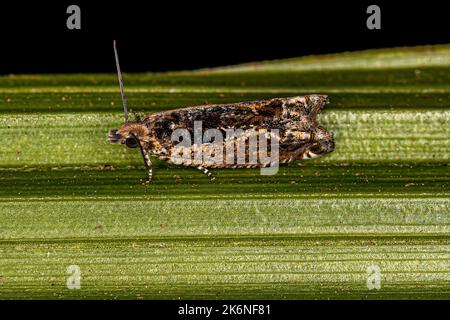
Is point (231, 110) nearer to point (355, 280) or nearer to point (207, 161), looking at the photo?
point (207, 161)

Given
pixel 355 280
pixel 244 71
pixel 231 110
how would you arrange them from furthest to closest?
pixel 244 71 → pixel 231 110 → pixel 355 280

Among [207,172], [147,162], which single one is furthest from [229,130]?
[147,162]

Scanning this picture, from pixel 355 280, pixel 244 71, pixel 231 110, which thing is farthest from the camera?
pixel 244 71

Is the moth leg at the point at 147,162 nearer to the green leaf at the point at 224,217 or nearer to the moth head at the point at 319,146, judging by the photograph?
the green leaf at the point at 224,217

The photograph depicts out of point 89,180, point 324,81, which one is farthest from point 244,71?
point 89,180

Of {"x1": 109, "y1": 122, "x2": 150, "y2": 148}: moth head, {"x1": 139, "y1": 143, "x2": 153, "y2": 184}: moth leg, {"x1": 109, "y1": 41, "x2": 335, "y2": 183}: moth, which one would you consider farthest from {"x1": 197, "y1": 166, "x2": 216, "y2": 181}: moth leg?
{"x1": 109, "y1": 122, "x2": 150, "y2": 148}: moth head

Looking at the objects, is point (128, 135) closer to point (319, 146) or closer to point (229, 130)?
point (229, 130)

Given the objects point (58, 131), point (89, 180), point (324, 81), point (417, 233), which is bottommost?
point (417, 233)
